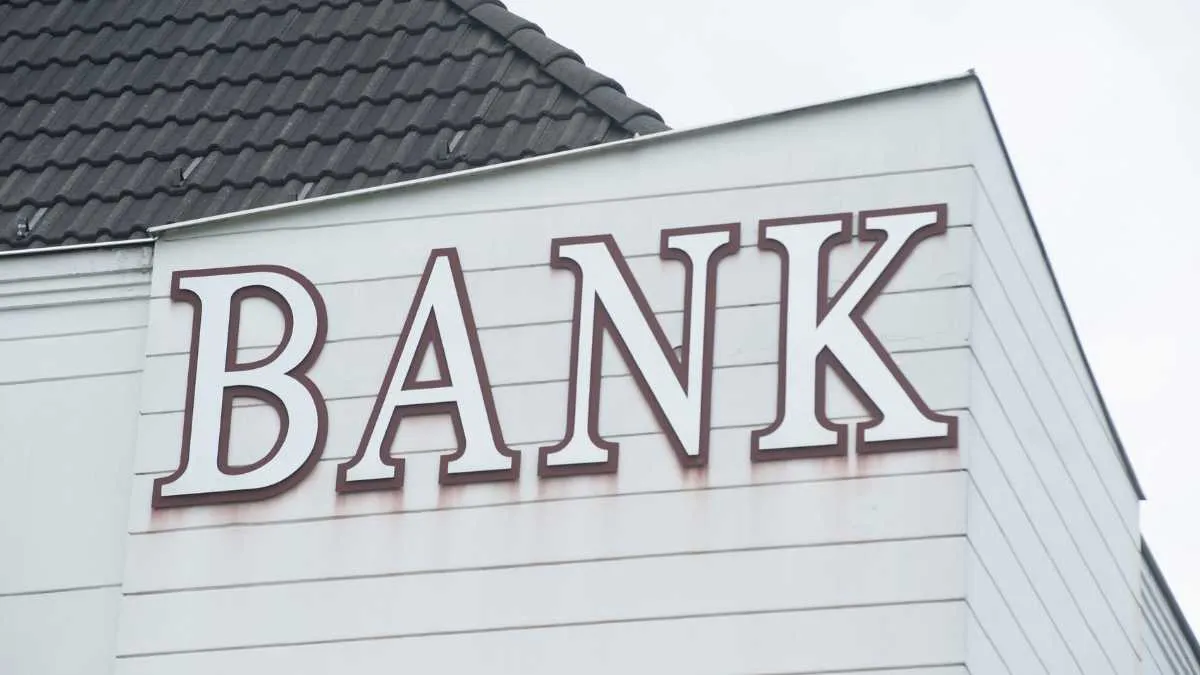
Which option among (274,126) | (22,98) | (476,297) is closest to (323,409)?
(476,297)

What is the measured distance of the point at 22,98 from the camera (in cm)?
1417

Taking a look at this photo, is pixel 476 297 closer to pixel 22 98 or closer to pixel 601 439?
pixel 601 439

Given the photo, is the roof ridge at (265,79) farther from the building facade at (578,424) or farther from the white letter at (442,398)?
the white letter at (442,398)

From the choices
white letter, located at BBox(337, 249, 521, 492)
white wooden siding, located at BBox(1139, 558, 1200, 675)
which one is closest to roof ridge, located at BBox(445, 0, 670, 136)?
white letter, located at BBox(337, 249, 521, 492)

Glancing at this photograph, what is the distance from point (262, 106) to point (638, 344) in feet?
9.72

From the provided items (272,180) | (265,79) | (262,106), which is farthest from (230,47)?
(272,180)

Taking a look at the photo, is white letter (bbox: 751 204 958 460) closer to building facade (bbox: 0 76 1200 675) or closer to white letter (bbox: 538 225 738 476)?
building facade (bbox: 0 76 1200 675)

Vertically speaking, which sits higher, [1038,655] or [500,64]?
[500,64]

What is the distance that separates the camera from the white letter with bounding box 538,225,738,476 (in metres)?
11.5

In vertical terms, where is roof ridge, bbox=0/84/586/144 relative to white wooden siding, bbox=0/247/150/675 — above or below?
above

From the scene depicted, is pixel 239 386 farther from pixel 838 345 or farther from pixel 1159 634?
pixel 1159 634

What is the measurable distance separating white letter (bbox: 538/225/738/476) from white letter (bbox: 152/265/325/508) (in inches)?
44.1

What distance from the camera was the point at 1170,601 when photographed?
1488cm

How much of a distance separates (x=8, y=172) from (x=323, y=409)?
2755 mm
